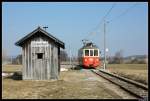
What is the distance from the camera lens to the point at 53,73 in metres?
25.0

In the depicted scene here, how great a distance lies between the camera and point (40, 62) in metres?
25.2

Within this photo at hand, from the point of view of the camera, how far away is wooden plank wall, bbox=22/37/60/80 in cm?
2500

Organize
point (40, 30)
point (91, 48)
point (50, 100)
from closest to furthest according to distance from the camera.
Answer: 1. point (50, 100)
2. point (40, 30)
3. point (91, 48)

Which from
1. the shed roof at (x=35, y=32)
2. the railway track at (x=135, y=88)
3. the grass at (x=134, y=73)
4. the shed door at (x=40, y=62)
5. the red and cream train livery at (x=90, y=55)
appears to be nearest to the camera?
the railway track at (x=135, y=88)

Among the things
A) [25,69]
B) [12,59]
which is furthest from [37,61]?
[12,59]

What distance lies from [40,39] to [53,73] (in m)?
2.49

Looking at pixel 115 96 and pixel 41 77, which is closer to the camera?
pixel 115 96

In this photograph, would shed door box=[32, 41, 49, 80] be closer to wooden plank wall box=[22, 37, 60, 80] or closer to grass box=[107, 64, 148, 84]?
wooden plank wall box=[22, 37, 60, 80]

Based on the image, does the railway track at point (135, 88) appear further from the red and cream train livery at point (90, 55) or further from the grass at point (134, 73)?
the red and cream train livery at point (90, 55)

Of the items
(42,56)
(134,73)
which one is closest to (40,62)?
(42,56)

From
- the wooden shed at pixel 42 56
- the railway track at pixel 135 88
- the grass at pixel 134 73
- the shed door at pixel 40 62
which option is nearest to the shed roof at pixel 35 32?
the wooden shed at pixel 42 56

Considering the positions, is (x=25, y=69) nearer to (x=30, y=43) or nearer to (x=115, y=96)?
(x=30, y=43)

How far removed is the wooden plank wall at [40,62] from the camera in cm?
2500

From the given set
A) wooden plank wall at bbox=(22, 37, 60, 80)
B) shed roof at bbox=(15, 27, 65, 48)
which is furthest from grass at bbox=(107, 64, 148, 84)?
shed roof at bbox=(15, 27, 65, 48)
